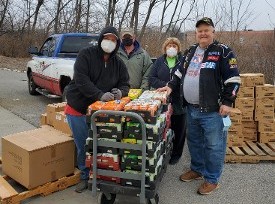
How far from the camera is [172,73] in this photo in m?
4.80

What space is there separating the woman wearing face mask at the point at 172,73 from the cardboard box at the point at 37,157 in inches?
60.1

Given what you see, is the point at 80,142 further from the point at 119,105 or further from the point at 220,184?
the point at 220,184

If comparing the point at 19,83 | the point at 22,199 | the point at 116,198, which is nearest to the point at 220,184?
the point at 116,198

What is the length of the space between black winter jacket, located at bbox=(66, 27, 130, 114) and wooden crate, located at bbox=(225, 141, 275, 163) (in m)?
2.23

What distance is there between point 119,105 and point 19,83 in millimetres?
10875

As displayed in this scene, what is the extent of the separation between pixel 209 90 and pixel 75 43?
520 centimetres

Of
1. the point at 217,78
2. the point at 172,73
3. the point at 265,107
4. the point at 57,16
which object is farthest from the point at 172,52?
the point at 57,16

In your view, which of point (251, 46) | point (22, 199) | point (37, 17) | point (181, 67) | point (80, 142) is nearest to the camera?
point (22, 199)

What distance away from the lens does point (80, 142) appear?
13.1 ft

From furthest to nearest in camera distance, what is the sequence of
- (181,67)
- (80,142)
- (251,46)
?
(251,46) → (181,67) → (80,142)

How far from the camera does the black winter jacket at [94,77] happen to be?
364 centimetres

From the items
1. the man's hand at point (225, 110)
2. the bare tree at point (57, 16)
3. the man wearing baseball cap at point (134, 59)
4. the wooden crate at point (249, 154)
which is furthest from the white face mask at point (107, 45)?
the bare tree at point (57, 16)

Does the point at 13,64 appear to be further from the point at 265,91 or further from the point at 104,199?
the point at 104,199

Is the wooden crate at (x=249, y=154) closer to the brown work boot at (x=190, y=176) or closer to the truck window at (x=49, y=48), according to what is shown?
the brown work boot at (x=190, y=176)
